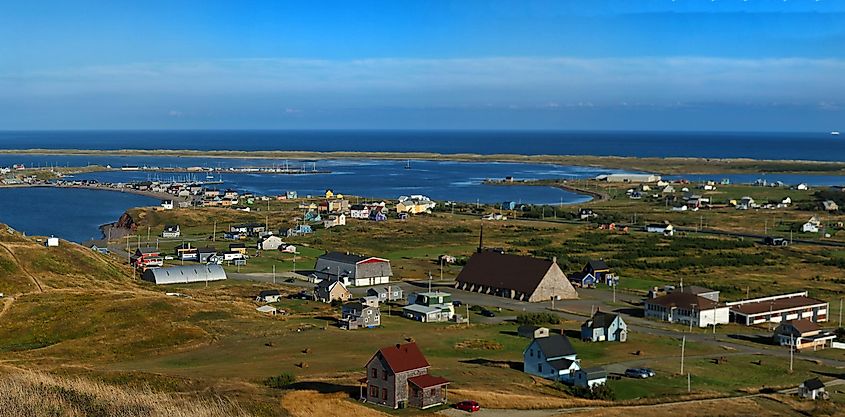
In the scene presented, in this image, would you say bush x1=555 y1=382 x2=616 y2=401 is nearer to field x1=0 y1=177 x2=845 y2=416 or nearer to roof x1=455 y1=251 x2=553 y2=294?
field x1=0 y1=177 x2=845 y2=416

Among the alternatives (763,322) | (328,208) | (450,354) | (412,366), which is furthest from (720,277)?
(328,208)

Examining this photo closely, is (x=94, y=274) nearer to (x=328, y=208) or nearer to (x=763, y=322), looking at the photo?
(x=763, y=322)

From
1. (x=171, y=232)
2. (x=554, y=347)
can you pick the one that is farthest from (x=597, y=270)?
(x=171, y=232)

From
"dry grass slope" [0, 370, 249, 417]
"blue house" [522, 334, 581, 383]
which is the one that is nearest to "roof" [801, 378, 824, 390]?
"blue house" [522, 334, 581, 383]

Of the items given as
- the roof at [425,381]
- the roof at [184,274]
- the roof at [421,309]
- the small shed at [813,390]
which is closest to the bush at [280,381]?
the roof at [425,381]

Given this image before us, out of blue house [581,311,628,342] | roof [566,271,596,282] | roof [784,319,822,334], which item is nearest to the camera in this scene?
roof [784,319,822,334]

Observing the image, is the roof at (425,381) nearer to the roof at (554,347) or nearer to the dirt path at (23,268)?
the roof at (554,347)
